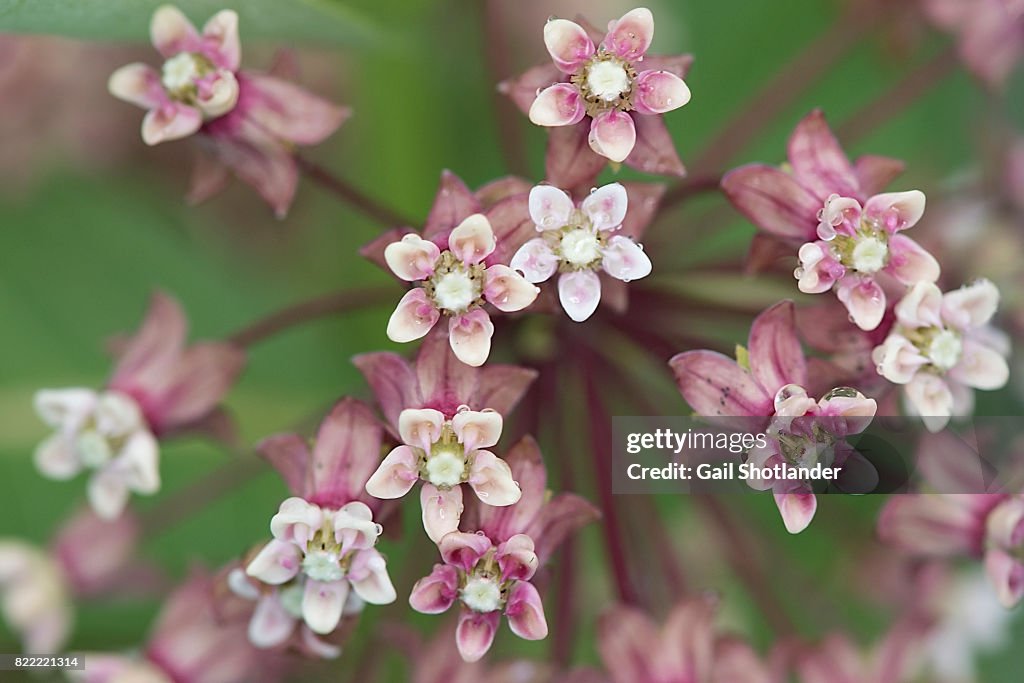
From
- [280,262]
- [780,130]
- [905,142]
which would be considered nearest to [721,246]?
[780,130]

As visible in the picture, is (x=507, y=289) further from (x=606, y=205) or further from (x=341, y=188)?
(x=341, y=188)

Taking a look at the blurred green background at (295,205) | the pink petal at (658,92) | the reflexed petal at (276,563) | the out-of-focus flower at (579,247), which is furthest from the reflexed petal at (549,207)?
the blurred green background at (295,205)

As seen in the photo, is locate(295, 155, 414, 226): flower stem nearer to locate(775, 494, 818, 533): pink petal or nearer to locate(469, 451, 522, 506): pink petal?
locate(469, 451, 522, 506): pink petal

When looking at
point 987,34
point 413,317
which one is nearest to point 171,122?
point 413,317

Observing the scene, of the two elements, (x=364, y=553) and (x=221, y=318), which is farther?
(x=221, y=318)

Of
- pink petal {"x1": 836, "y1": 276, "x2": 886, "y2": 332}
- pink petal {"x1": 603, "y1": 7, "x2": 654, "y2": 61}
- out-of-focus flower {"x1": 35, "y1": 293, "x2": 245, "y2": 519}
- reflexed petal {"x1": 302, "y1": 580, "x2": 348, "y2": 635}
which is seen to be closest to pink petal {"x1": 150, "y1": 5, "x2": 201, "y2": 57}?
out-of-focus flower {"x1": 35, "y1": 293, "x2": 245, "y2": 519}

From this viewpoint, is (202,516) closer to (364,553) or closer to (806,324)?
(364,553)
